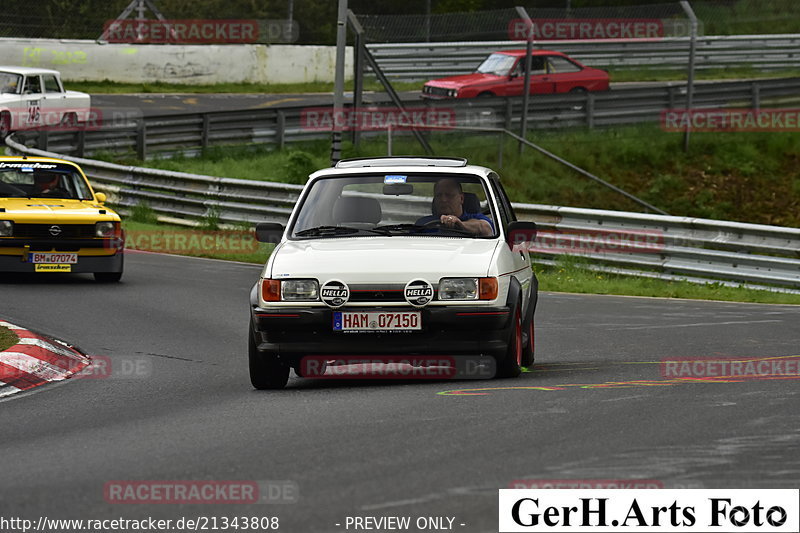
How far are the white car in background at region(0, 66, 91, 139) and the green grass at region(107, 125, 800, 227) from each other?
3105 mm

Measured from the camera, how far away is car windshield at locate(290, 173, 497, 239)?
9.60 metres

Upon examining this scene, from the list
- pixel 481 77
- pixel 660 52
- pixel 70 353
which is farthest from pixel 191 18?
pixel 70 353

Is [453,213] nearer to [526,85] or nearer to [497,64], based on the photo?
[526,85]

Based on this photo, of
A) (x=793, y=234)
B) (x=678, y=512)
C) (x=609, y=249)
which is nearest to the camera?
(x=678, y=512)

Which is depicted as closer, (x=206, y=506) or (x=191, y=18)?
(x=206, y=506)

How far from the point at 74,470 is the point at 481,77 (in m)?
25.1

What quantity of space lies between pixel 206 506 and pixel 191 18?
44.5m

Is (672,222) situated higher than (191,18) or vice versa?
(191,18)

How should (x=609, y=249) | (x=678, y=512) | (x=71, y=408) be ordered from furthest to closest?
(x=609, y=249) → (x=71, y=408) → (x=678, y=512)

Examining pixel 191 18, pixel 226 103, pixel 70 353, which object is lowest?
pixel 70 353

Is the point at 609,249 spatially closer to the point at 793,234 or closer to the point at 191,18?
the point at 793,234

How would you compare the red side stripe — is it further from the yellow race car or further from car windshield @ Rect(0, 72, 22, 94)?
car windshield @ Rect(0, 72, 22, 94)

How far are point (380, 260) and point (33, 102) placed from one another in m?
23.6

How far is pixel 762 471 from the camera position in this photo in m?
6.11
